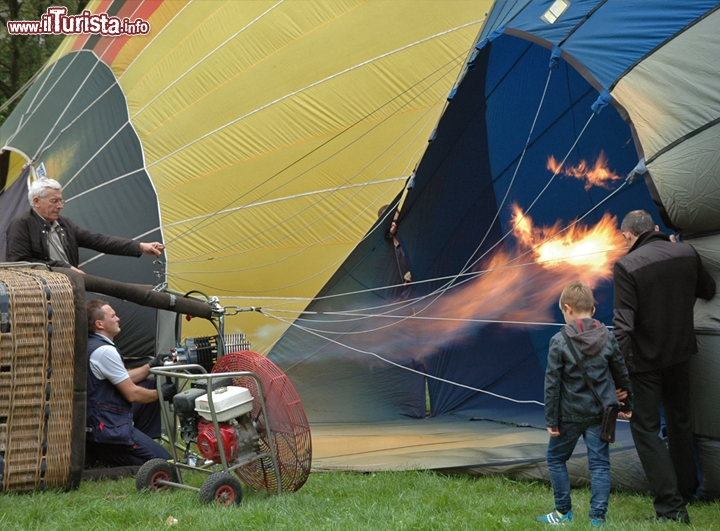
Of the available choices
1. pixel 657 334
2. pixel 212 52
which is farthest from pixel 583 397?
pixel 212 52

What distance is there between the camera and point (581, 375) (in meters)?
3.28

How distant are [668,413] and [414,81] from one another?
3.35 metres

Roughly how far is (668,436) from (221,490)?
6.38ft

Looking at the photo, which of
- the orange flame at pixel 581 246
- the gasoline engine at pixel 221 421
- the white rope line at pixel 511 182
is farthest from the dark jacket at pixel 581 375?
the white rope line at pixel 511 182

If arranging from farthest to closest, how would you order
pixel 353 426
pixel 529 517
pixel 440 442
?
pixel 353 426 → pixel 440 442 → pixel 529 517

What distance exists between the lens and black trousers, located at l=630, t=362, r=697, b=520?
3.41 meters

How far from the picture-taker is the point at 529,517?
339 cm

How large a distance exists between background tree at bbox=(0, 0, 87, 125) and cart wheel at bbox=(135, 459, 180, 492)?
37.4 feet

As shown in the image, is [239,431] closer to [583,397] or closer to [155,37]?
[583,397]

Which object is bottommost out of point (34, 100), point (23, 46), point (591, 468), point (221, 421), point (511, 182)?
point (591, 468)

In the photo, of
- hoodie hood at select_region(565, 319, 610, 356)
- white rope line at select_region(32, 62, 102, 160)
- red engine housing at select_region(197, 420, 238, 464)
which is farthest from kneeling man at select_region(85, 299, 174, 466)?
white rope line at select_region(32, 62, 102, 160)

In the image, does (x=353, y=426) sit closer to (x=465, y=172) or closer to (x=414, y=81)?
(x=465, y=172)

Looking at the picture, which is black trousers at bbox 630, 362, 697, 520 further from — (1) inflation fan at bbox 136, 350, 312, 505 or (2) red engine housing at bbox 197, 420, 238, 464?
(2) red engine housing at bbox 197, 420, 238, 464

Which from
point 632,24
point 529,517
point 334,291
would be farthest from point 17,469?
point 632,24
